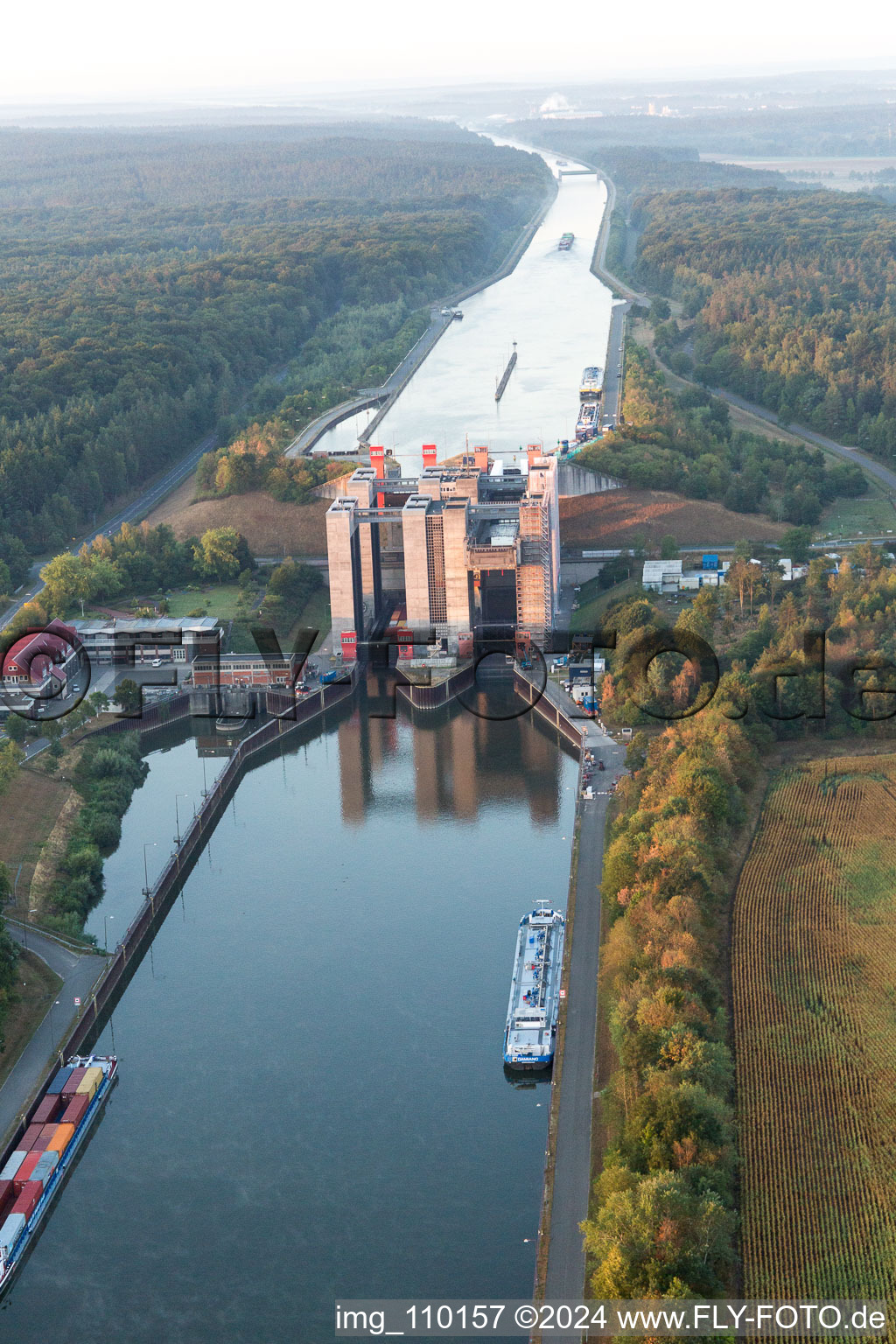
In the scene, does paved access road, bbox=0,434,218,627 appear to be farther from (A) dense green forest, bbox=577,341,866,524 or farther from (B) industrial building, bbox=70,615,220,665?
(A) dense green forest, bbox=577,341,866,524

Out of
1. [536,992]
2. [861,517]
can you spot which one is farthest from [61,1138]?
[861,517]

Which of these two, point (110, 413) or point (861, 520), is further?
point (110, 413)

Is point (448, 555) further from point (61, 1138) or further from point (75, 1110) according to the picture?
point (61, 1138)

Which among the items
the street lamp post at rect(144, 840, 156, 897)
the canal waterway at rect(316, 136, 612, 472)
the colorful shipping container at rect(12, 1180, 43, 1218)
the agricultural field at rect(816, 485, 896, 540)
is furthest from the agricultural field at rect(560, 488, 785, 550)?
the colorful shipping container at rect(12, 1180, 43, 1218)

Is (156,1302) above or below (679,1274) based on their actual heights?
below

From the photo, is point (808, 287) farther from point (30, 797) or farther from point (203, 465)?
point (30, 797)

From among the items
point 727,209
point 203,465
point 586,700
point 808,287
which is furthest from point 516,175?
point 586,700
